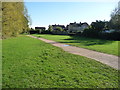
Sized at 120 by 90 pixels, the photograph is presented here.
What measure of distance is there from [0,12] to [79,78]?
939 cm

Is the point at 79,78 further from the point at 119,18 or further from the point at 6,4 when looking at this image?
the point at 119,18

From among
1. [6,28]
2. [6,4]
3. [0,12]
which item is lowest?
[6,28]

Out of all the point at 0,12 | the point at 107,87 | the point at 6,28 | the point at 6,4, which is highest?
the point at 6,4

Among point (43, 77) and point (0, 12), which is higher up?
point (0, 12)

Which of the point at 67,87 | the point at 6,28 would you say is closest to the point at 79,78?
the point at 67,87

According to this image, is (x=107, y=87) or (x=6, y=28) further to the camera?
(x=6, y=28)

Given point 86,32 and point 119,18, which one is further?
point 86,32

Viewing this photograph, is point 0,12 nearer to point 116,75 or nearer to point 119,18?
point 116,75

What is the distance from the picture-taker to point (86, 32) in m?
35.1

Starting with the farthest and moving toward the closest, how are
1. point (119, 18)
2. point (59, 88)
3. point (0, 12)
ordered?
point (119, 18), point (0, 12), point (59, 88)

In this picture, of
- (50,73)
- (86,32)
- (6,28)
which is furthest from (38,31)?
(50,73)

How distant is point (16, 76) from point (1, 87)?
800 mm

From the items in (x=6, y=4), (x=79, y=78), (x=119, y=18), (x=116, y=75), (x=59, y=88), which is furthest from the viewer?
(x=119, y=18)

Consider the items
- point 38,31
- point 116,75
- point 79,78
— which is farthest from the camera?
point 38,31
